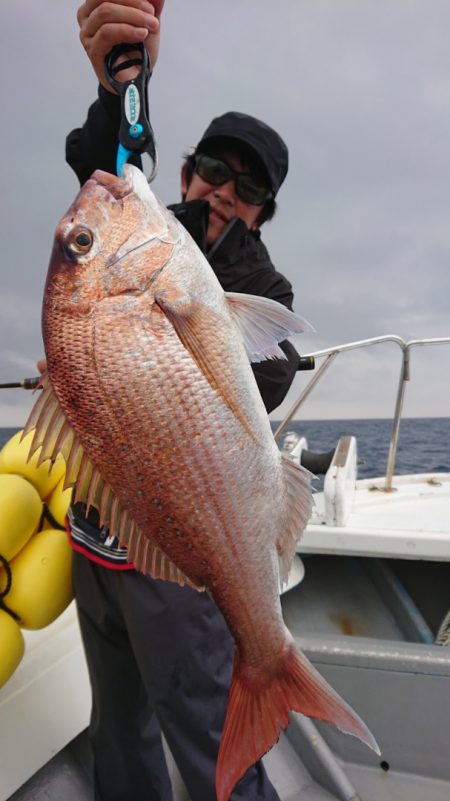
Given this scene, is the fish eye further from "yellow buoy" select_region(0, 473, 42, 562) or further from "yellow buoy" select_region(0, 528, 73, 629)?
"yellow buoy" select_region(0, 528, 73, 629)

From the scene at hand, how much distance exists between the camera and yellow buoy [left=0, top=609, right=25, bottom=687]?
186 cm

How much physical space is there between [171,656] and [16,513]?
0.78m

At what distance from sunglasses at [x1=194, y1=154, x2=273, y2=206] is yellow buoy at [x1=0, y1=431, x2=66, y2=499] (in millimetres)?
1347

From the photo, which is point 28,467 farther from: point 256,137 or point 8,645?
point 256,137

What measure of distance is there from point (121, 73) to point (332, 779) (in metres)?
3.03

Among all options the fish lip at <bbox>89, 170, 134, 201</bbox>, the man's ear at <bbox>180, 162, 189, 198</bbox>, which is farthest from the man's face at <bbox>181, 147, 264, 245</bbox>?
the fish lip at <bbox>89, 170, 134, 201</bbox>

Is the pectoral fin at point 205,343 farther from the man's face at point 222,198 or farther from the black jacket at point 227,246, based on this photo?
the man's face at point 222,198

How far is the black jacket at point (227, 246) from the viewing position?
1722 mm

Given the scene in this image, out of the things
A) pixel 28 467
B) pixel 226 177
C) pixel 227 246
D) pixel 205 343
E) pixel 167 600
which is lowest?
pixel 167 600

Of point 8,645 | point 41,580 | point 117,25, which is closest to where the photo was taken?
point 117,25

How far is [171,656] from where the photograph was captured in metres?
1.69

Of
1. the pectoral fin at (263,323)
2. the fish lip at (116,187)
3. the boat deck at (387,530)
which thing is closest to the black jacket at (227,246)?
the pectoral fin at (263,323)

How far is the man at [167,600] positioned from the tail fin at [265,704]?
358 mm

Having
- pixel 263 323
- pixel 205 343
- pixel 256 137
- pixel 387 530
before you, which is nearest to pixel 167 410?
pixel 205 343
